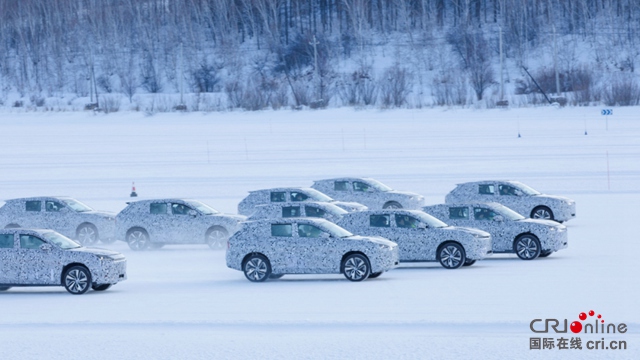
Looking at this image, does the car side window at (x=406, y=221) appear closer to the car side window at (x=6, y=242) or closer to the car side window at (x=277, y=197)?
the car side window at (x=6, y=242)

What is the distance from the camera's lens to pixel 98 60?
362 ft

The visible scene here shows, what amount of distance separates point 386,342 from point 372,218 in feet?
28.9

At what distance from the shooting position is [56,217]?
2991 cm

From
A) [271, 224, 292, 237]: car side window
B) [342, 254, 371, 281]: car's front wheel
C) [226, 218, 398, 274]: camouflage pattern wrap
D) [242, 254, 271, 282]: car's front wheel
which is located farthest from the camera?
[271, 224, 292, 237]: car side window

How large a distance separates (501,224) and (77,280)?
9517 mm

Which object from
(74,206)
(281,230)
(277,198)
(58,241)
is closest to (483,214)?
(281,230)

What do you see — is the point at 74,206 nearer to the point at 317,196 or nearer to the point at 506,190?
the point at 317,196

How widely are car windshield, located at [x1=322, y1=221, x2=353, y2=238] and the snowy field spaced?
35.1 inches

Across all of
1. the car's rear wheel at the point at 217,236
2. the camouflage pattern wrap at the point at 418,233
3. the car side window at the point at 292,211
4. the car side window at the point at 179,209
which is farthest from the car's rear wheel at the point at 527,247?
the car side window at the point at 179,209

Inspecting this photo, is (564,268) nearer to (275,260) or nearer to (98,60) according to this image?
(275,260)

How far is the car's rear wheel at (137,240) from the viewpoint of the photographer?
91.4 feet

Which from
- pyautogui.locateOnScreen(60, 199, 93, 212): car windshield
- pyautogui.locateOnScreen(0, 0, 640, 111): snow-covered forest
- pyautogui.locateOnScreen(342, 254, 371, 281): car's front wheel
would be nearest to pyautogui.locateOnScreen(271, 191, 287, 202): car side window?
pyautogui.locateOnScreen(60, 199, 93, 212): car windshield

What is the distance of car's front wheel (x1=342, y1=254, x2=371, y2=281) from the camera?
817 inches

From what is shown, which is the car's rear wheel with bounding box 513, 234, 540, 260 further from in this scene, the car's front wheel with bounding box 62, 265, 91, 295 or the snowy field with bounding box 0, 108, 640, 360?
the car's front wheel with bounding box 62, 265, 91, 295
